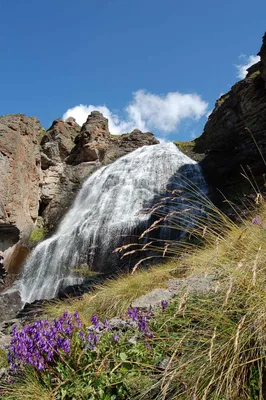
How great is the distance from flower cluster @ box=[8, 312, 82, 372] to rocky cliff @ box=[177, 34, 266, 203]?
10.9m

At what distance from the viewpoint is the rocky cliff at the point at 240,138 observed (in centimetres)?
1304

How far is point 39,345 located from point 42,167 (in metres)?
18.1

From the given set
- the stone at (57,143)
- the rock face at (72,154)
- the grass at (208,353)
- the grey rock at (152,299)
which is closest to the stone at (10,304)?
the rock face at (72,154)

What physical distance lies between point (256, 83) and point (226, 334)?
590 inches

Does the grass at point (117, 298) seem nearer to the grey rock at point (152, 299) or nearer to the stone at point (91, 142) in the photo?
the grey rock at point (152, 299)

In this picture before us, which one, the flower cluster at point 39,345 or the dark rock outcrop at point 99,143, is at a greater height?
the dark rock outcrop at point 99,143

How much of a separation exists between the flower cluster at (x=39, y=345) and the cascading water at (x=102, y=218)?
8867 millimetres

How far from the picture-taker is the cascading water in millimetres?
12102

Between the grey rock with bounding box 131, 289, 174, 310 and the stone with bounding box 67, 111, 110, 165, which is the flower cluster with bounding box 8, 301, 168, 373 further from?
the stone with bounding box 67, 111, 110, 165

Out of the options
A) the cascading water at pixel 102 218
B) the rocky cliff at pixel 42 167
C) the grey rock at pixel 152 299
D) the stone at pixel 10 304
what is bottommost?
the stone at pixel 10 304

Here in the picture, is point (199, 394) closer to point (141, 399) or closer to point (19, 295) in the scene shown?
point (141, 399)

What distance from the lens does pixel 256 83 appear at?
1438cm

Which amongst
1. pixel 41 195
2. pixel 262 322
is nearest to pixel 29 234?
pixel 41 195

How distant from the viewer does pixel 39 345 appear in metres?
2.03
